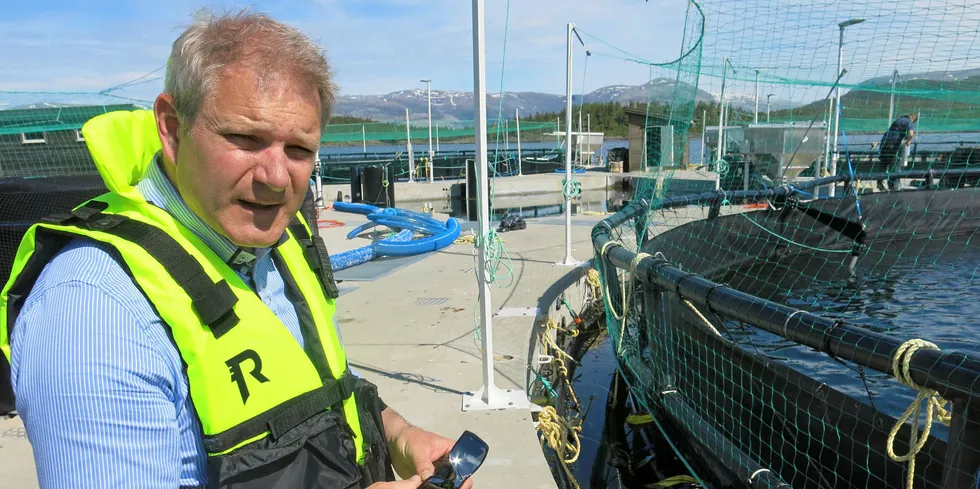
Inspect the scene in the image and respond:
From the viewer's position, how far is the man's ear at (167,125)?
1.28 meters

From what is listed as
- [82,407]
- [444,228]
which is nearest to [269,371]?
[82,407]

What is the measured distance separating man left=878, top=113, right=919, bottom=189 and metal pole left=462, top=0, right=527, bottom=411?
27.4 ft

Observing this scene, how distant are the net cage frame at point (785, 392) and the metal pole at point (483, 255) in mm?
850

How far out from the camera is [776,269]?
721 centimetres

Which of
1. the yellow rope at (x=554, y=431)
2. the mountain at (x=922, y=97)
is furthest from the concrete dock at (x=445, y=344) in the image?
the mountain at (x=922, y=97)

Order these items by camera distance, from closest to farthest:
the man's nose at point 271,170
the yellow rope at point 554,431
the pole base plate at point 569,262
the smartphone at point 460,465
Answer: the man's nose at point 271,170 → the smartphone at point 460,465 → the yellow rope at point 554,431 → the pole base plate at point 569,262

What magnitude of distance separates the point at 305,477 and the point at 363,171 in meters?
14.4

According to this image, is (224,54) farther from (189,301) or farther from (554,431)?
(554,431)

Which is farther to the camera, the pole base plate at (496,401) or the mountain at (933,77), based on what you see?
the mountain at (933,77)

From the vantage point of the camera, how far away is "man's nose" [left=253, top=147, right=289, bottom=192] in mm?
1290

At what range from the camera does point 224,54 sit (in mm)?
1218

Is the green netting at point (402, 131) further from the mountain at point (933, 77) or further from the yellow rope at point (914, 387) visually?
the yellow rope at point (914, 387)

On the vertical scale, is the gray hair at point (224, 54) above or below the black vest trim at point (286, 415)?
above

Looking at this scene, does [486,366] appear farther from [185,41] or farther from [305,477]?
[185,41]
